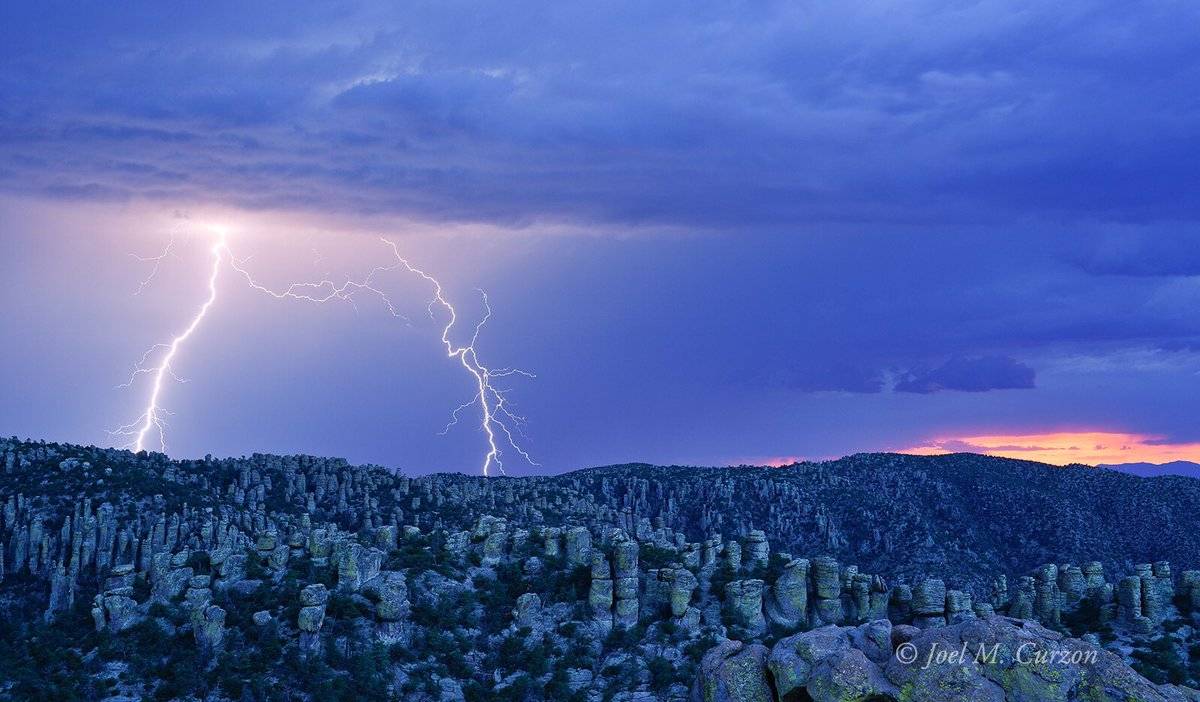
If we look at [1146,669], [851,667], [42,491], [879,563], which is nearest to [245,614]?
[851,667]

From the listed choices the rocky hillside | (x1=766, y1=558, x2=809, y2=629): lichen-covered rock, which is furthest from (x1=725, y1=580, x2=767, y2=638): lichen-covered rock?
(x1=766, y1=558, x2=809, y2=629): lichen-covered rock

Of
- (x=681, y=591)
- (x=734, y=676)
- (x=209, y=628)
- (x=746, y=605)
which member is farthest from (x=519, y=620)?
(x=734, y=676)

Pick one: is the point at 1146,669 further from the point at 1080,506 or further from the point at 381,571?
the point at 1080,506

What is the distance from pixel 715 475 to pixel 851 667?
156 m

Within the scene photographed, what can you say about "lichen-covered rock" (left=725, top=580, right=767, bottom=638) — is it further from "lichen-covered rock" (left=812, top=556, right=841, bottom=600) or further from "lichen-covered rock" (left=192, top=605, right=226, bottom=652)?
"lichen-covered rock" (left=192, top=605, right=226, bottom=652)

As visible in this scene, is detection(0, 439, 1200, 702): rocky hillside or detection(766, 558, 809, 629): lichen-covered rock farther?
detection(766, 558, 809, 629): lichen-covered rock

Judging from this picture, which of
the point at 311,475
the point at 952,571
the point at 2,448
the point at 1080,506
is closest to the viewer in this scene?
the point at 2,448

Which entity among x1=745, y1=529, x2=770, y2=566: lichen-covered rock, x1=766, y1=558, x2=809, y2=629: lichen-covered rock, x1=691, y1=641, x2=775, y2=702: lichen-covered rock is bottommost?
x1=691, y1=641, x2=775, y2=702: lichen-covered rock

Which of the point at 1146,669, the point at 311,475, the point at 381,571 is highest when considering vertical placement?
the point at 311,475

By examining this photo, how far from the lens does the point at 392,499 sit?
145500mm

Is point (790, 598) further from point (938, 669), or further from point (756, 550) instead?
point (938, 669)

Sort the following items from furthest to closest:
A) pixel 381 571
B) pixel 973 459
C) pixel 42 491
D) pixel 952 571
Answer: pixel 973 459, pixel 952 571, pixel 42 491, pixel 381 571

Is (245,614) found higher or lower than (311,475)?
lower

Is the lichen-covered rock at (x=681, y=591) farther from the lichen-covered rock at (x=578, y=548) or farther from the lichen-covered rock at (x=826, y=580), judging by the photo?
the lichen-covered rock at (x=826, y=580)
